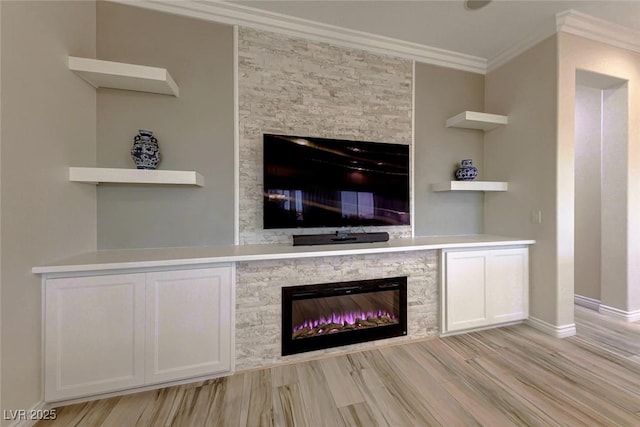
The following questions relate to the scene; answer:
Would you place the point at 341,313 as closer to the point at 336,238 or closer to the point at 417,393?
the point at 336,238

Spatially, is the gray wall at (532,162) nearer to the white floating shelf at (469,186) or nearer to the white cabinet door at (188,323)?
the white floating shelf at (469,186)

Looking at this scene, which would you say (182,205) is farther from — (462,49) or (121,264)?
(462,49)

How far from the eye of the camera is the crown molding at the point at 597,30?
2.31 metres

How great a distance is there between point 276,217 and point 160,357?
1.24m

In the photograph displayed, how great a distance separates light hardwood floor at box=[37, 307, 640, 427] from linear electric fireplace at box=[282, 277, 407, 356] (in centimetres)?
14

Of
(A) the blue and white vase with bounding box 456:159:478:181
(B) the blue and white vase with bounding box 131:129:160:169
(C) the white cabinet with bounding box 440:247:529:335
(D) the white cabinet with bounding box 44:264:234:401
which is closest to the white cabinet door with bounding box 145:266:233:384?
(D) the white cabinet with bounding box 44:264:234:401

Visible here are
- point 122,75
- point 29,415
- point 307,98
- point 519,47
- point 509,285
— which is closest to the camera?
point 29,415

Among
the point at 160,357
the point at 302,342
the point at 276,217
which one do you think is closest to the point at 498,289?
the point at 302,342

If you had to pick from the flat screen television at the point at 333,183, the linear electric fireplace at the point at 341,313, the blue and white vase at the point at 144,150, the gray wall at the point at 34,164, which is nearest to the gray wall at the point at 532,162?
the flat screen television at the point at 333,183

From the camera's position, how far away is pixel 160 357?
5.57 feet

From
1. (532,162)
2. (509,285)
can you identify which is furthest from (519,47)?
(509,285)

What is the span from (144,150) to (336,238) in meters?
1.63

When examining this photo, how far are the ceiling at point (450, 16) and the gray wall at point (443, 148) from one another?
392mm

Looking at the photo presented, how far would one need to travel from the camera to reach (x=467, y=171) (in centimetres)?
279
